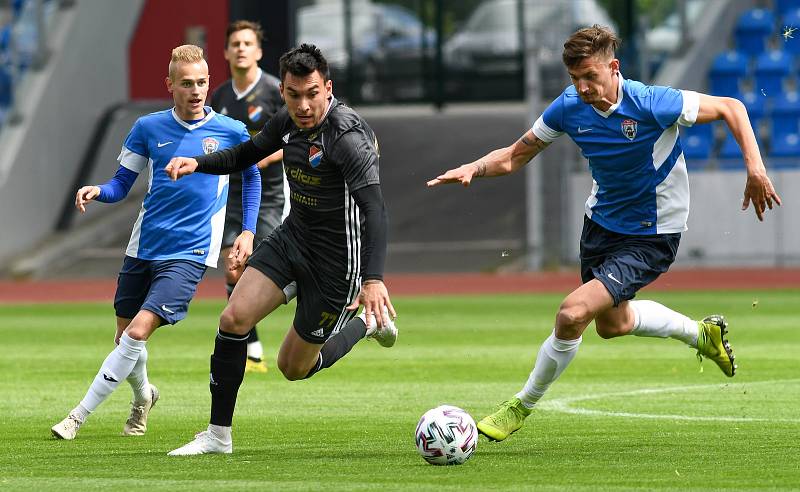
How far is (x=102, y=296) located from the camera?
20.1 meters

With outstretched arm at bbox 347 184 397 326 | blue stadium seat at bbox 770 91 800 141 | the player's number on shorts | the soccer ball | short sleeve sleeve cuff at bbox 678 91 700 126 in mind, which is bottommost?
blue stadium seat at bbox 770 91 800 141

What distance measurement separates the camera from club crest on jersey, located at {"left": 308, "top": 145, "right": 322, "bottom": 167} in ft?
24.2

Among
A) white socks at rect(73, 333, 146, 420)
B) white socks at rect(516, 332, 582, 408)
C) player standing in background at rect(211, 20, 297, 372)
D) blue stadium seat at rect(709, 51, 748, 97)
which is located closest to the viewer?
white socks at rect(516, 332, 582, 408)

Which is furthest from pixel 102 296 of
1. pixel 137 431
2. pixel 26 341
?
pixel 137 431

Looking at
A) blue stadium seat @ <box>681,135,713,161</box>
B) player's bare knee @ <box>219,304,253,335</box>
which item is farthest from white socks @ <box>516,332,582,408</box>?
blue stadium seat @ <box>681,135,713,161</box>

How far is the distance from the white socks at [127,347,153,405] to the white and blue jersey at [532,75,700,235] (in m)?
2.52

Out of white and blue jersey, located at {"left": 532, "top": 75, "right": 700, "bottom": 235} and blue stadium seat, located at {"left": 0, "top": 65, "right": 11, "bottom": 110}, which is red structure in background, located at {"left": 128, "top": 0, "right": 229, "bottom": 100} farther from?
white and blue jersey, located at {"left": 532, "top": 75, "right": 700, "bottom": 235}

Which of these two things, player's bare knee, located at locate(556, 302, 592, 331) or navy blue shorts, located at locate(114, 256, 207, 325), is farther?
navy blue shorts, located at locate(114, 256, 207, 325)

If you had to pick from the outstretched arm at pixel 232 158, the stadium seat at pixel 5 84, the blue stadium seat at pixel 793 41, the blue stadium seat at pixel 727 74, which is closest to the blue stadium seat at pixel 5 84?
the stadium seat at pixel 5 84

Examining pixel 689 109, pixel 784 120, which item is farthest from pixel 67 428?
pixel 784 120

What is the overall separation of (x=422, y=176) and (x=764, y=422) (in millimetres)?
17517

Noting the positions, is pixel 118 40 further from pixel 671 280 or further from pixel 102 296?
pixel 671 280

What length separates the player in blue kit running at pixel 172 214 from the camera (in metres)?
8.14

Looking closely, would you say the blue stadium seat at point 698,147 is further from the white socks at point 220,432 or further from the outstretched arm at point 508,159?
the white socks at point 220,432
